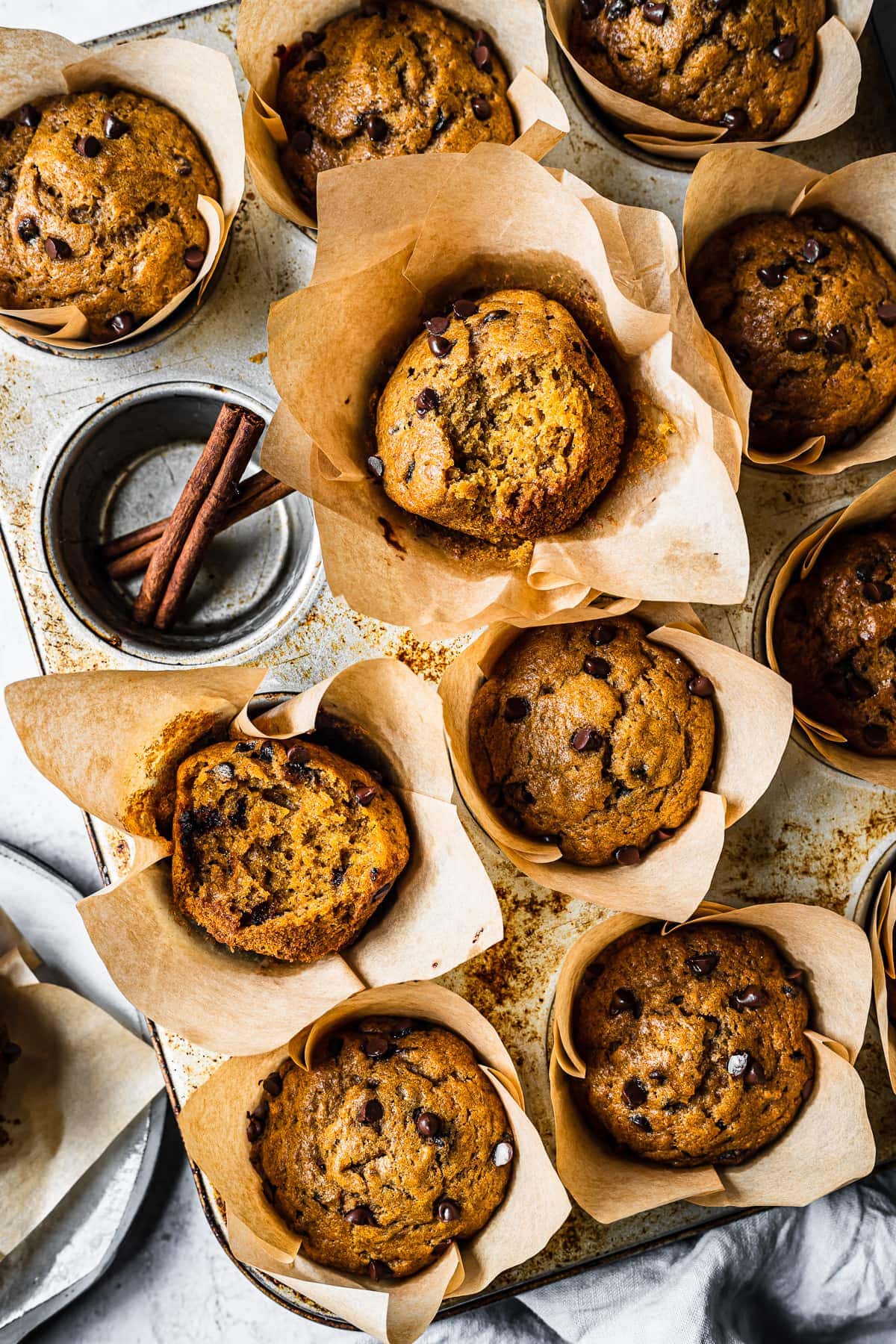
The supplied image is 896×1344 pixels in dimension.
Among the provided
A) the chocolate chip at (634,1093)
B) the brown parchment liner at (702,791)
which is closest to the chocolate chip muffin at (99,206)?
the brown parchment liner at (702,791)

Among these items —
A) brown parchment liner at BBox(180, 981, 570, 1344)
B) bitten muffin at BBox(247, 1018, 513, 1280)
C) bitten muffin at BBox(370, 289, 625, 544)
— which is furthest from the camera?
bitten muffin at BBox(247, 1018, 513, 1280)

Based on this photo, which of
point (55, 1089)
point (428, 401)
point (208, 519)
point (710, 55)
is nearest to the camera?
point (428, 401)

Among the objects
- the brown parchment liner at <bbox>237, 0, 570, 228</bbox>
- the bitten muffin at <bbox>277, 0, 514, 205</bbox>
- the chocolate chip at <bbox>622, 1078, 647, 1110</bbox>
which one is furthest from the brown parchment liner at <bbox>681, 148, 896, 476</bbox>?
the chocolate chip at <bbox>622, 1078, 647, 1110</bbox>

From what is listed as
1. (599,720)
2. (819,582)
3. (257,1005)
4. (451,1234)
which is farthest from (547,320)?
(451,1234)

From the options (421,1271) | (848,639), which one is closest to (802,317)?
(848,639)

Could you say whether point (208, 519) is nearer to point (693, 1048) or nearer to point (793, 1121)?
point (693, 1048)

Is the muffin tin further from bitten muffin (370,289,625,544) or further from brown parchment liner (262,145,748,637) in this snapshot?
bitten muffin (370,289,625,544)
